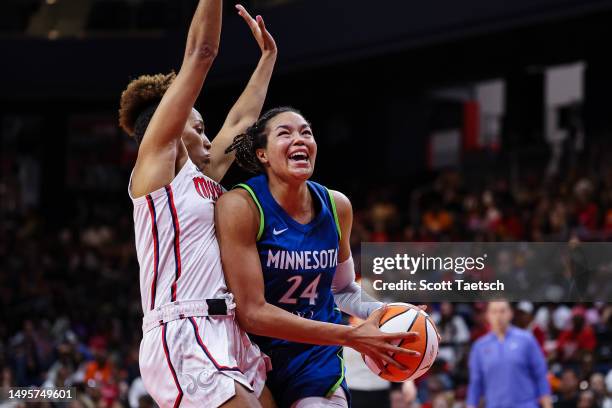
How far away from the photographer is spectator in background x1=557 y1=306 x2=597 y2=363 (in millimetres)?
10328

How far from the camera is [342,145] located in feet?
75.3

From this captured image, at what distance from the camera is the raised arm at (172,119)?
4180 mm

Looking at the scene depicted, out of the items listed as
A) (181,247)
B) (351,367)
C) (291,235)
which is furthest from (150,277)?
(351,367)

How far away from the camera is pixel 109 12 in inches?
810

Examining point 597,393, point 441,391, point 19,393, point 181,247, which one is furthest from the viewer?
point 441,391

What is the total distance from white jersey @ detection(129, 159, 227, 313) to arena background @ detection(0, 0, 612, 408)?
236 inches

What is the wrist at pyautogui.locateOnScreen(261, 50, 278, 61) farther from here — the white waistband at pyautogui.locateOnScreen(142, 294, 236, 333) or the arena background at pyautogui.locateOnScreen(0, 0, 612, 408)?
the arena background at pyautogui.locateOnScreen(0, 0, 612, 408)

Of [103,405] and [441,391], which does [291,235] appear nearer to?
[441,391]

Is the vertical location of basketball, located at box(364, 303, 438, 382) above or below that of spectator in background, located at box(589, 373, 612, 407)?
above

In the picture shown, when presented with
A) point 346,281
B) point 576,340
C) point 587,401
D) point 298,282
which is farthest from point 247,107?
point 576,340

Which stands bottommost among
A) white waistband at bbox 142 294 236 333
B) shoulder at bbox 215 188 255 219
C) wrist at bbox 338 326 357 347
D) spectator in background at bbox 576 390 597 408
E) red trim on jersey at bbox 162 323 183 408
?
spectator in background at bbox 576 390 597 408

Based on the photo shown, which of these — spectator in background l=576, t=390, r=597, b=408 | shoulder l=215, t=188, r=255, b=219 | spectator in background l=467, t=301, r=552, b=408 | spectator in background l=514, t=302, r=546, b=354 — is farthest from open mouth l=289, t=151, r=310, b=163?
spectator in background l=514, t=302, r=546, b=354

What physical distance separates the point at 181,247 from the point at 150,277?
0.18 meters

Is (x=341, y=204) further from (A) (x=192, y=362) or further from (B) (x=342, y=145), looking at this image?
(B) (x=342, y=145)
